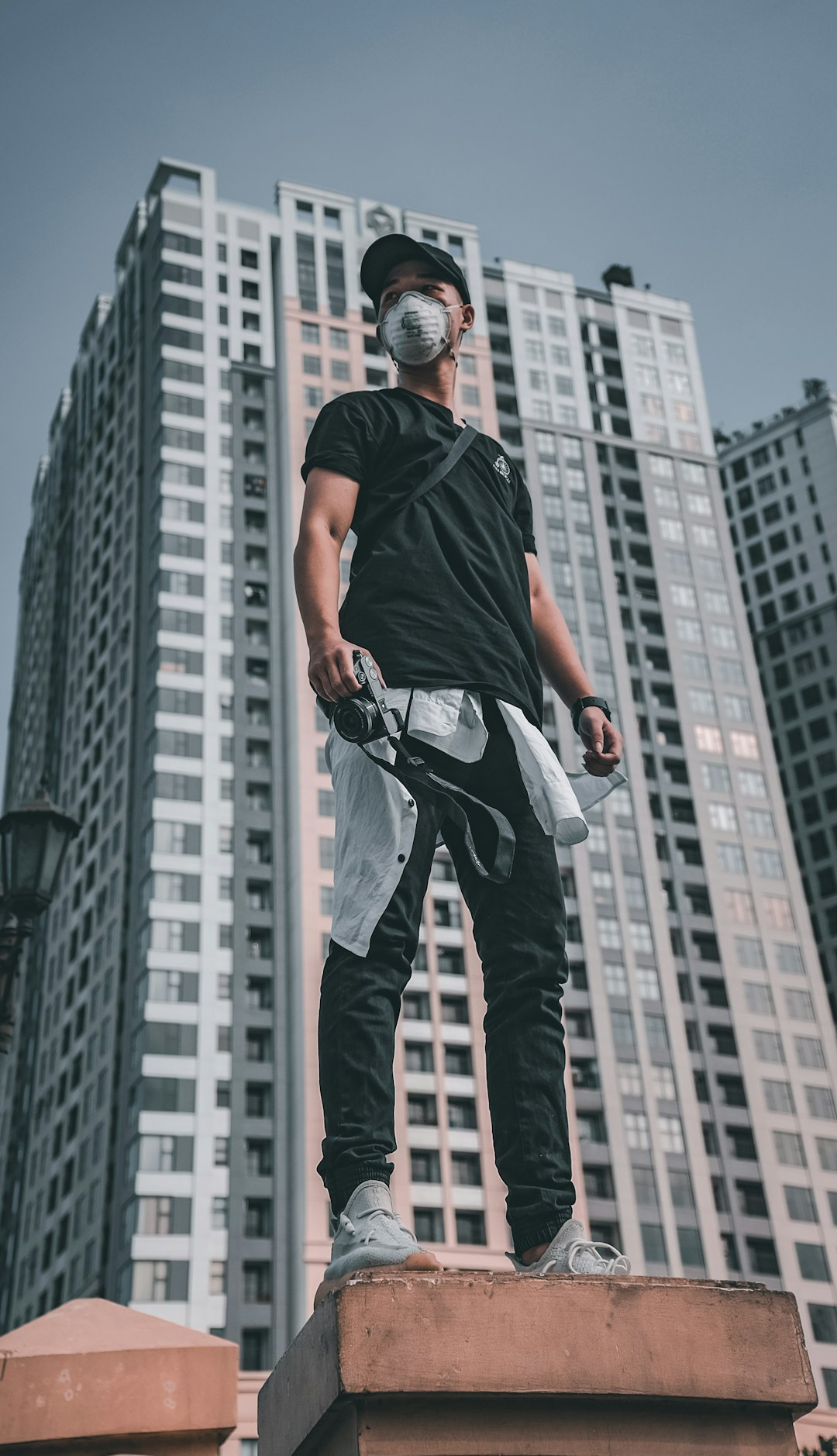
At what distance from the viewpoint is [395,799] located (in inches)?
181

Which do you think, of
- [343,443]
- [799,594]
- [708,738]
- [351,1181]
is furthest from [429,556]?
[799,594]

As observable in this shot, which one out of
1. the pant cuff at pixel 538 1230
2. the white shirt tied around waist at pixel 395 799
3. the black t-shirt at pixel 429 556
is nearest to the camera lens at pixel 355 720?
the white shirt tied around waist at pixel 395 799

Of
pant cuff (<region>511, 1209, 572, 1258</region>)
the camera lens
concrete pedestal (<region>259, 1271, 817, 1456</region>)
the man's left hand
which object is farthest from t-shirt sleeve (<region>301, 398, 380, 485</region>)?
concrete pedestal (<region>259, 1271, 817, 1456</region>)

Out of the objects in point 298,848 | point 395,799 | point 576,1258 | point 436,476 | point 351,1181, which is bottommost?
point 576,1258

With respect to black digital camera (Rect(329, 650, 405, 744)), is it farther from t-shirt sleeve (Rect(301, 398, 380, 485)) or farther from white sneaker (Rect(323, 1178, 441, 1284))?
white sneaker (Rect(323, 1178, 441, 1284))

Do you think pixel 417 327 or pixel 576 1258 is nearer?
pixel 576 1258

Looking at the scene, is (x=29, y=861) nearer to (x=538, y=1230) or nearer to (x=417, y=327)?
(x=417, y=327)

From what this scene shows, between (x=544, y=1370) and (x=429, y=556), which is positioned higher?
(x=429, y=556)

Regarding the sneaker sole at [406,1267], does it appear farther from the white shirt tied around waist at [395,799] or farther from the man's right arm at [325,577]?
the man's right arm at [325,577]

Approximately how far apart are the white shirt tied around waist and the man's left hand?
0.35 meters

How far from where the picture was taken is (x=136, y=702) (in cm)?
7812

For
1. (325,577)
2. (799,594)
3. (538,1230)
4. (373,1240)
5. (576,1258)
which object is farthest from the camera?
(799,594)

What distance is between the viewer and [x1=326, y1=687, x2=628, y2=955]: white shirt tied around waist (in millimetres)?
4488

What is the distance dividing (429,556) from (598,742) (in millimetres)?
891
